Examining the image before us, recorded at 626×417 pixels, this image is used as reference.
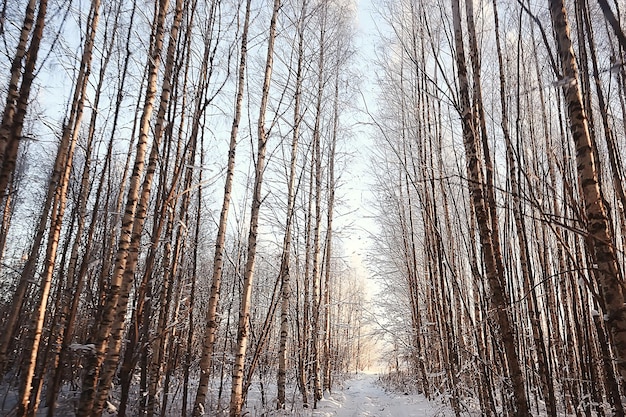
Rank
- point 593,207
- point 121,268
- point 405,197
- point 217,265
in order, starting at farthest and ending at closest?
point 405,197
point 217,265
point 121,268
point 593,207

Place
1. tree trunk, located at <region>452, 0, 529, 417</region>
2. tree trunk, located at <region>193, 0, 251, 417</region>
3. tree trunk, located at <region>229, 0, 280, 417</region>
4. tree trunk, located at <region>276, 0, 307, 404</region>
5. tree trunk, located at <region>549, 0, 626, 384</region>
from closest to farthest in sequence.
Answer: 1. tree trunk, located at <region>549, 0, 626, 384</region>
2. tree trunk, located at <region>452, 0, 529, 417</region>
3. tree trunk, located at <region>229, 0, 280, 417</region>
4. tree trunk, located at <region>193, 0, 251, 417</region>
5. tree trunk, located at <region>276, 0, 307, 404</region>

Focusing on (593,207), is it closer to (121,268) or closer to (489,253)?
(489,253)

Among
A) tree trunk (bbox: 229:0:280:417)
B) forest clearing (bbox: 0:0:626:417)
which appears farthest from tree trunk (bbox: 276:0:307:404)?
tree trunk (bbox: 229:0:280:417)

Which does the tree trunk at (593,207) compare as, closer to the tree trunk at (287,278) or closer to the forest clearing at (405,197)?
the forest clearing at (405,197)

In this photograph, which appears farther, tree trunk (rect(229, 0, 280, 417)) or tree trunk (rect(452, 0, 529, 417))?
tree trunk (rect(229, 0, 280, 417))

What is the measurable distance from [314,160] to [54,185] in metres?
5.90

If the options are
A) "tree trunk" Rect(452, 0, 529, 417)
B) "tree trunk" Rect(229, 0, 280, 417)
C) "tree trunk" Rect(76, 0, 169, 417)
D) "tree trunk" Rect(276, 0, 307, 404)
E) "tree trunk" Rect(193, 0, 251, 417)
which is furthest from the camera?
"tree trunk" Rect(276, 0, 307, 404)

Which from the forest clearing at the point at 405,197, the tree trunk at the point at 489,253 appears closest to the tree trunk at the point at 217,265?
the forest clearing at the point at 405,197

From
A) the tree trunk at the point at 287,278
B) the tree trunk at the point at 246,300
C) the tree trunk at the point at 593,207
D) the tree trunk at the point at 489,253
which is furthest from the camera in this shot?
the tree trunk at the point at 287,278

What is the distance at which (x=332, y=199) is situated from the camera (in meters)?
9.99

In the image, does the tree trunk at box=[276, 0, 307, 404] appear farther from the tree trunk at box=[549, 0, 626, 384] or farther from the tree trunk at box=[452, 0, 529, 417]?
the tree trunk at box=[549, 0, 626, 384]

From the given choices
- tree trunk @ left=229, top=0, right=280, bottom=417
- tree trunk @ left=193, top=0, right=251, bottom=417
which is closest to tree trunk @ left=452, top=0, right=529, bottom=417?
tree trunk @ left=229, top=0, right=280, bottom=417

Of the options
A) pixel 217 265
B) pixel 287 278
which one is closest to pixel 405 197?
pixel 287 278

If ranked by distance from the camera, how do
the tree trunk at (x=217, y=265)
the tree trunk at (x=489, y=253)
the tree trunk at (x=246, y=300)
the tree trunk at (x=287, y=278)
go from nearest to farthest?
the tree trunk at (x=489, y=253) < the tree trunk at (x=246, y=300) < the tree trunk at (x=217, y=265) < the tree trunk at (x=287, y=278)
